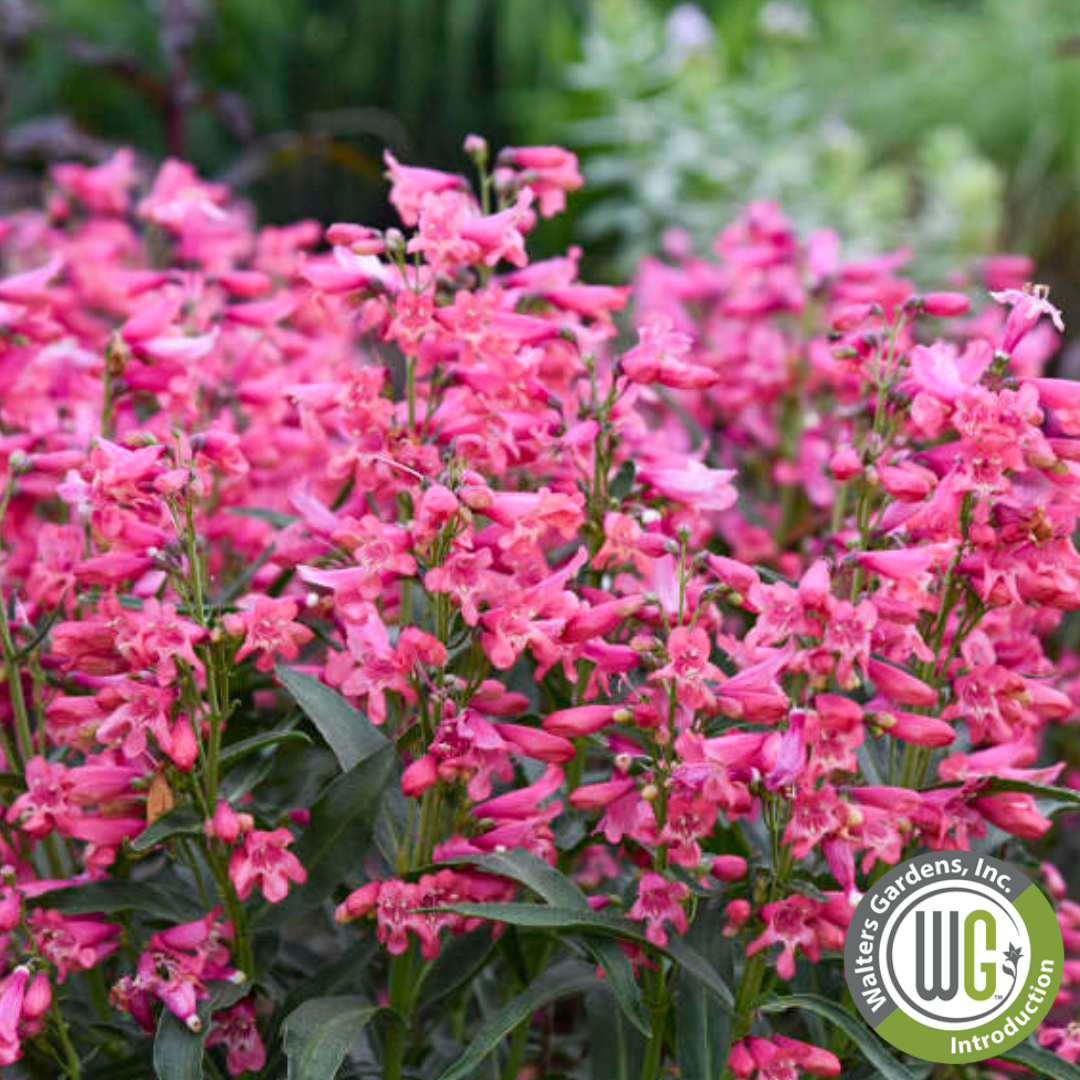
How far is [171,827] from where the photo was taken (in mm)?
1642

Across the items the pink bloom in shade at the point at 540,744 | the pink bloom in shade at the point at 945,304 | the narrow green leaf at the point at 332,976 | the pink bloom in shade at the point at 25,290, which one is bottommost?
the narrow green leaf at the point at 332,976

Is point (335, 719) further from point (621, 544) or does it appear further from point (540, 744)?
point (621, 544)

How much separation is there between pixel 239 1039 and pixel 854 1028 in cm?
73

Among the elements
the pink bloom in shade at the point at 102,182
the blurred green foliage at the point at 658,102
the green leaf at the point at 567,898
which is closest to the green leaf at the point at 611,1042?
the green leaf at the point at 567,898

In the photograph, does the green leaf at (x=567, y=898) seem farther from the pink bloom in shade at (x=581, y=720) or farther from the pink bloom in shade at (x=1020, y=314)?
the pink bloom in shade at (x=1020, y=314)

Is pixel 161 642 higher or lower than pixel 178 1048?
higher

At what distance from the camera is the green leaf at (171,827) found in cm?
158

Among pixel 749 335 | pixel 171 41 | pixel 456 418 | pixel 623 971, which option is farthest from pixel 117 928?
pixel 171 41

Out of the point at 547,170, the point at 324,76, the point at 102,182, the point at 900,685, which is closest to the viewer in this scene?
the point at 900,685

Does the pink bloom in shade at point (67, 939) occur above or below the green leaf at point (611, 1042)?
above

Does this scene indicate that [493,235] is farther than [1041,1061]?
Yes

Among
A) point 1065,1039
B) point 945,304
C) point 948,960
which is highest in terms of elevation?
point 945,304

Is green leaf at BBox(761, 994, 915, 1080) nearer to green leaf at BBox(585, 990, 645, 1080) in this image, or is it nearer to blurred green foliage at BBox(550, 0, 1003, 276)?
green leaf at BBox(585, 990, 645, 1080)

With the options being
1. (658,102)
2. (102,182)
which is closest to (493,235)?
(102,182)
